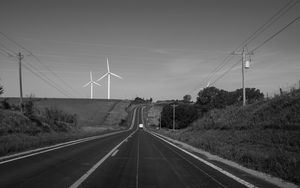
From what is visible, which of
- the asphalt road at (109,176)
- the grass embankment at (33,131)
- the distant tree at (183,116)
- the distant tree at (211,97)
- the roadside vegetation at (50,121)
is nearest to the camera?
the asphalt road at (109,176)

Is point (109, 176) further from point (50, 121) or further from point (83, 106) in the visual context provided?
point (83, 106)

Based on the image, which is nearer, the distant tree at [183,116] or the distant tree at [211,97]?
the distant tree at [183,116]

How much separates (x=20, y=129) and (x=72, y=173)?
32127mm

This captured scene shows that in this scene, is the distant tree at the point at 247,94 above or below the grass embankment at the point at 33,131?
above

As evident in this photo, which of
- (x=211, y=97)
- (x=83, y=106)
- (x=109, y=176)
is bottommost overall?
(x=109, y=176)

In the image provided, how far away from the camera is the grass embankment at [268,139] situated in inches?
572

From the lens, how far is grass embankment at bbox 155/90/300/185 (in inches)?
572

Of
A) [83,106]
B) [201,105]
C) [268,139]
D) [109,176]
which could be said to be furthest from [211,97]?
[109,176]

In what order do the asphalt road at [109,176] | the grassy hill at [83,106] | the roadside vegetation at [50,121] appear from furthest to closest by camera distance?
the grassy hill at [83,106] < the roadside vegetation at [50,121] < the asphalt road at [109,176]

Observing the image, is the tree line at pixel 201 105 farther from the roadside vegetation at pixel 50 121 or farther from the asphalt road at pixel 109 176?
the asphalt road at pixel 109 176

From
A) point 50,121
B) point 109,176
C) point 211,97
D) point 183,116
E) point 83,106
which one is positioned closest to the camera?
point 109,176

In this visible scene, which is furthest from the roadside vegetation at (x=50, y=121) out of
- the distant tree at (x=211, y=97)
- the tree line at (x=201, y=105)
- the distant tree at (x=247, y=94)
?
the distant tree at (x=247, y=94)

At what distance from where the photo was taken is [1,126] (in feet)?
131

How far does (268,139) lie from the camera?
23.0 m
